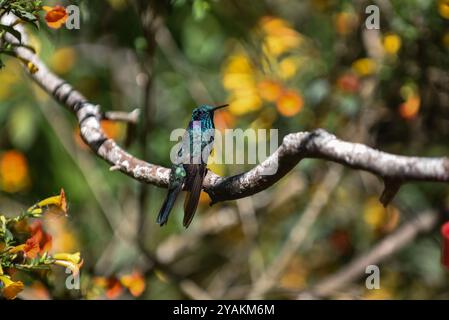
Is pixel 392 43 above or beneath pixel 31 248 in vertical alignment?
above

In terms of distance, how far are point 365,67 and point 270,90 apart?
1.78 ft

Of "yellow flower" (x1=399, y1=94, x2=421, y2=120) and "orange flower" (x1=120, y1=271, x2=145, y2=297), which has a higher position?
"yellow flower" (x1=399, y1=94, x2=421, y2=120)

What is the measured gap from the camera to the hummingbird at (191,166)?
2387mm

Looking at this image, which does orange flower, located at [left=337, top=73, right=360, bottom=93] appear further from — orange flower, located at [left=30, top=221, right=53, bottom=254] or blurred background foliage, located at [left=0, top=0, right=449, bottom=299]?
orange flower, located at [left=30, top=221, right=53, bottom=254]

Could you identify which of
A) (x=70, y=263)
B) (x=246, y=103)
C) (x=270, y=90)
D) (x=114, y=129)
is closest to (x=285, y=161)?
(x=70, y=263)

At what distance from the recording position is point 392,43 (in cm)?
388

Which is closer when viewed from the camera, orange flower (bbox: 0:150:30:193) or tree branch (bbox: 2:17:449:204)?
tree branch (bbox: 2:17:449:204)

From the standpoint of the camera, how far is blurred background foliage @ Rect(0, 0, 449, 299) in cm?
419

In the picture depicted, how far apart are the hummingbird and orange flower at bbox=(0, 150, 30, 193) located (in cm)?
219

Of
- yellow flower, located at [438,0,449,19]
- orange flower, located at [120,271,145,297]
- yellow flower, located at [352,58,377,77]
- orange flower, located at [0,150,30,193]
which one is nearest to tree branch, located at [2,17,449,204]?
orange flower, located at [120,271,145,297]

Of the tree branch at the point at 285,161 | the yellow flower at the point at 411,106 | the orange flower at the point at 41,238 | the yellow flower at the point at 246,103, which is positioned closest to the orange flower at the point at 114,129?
the yellow flower at the point at 246,103

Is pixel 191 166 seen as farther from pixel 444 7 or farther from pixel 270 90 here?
pixel 270 90

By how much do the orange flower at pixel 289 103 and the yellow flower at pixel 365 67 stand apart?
362 mm

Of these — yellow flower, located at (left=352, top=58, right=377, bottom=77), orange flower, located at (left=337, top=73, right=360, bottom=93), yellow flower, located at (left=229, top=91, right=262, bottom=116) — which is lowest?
yellow flower, located at (left=229, top=91, right=262, bottom=116)
